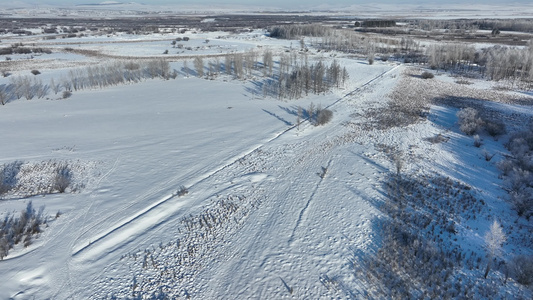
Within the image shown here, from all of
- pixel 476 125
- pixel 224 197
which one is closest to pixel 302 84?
pixel 476 125

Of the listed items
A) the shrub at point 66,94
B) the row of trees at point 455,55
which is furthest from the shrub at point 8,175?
the row of trees at point 455,55

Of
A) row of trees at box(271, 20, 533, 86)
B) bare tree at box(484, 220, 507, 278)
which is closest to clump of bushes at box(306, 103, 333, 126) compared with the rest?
bare tree at box(484, 220, 507, 278)

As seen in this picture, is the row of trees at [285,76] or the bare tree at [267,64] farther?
the bare tree at [267,64]

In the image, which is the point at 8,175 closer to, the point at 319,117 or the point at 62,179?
the point at 62,179

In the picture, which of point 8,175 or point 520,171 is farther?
point 8,175

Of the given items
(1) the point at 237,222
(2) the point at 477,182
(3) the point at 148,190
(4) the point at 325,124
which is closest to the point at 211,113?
(4) the point at 325,124

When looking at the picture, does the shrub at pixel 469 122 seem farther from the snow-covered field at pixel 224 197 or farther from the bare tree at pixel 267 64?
the bare tree at pixel 267 64

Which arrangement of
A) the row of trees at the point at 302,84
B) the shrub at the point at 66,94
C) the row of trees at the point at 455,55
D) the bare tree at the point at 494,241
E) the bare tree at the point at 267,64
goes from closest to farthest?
the bare tree at the point at 494,241
the shrub at the point at 66,94
the row of trees at the point at 302,84
the row of trees at the point at 455,55
the bare tree at the point at 267,64

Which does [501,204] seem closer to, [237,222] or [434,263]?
[434,263]

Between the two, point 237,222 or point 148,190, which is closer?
point 237,222
